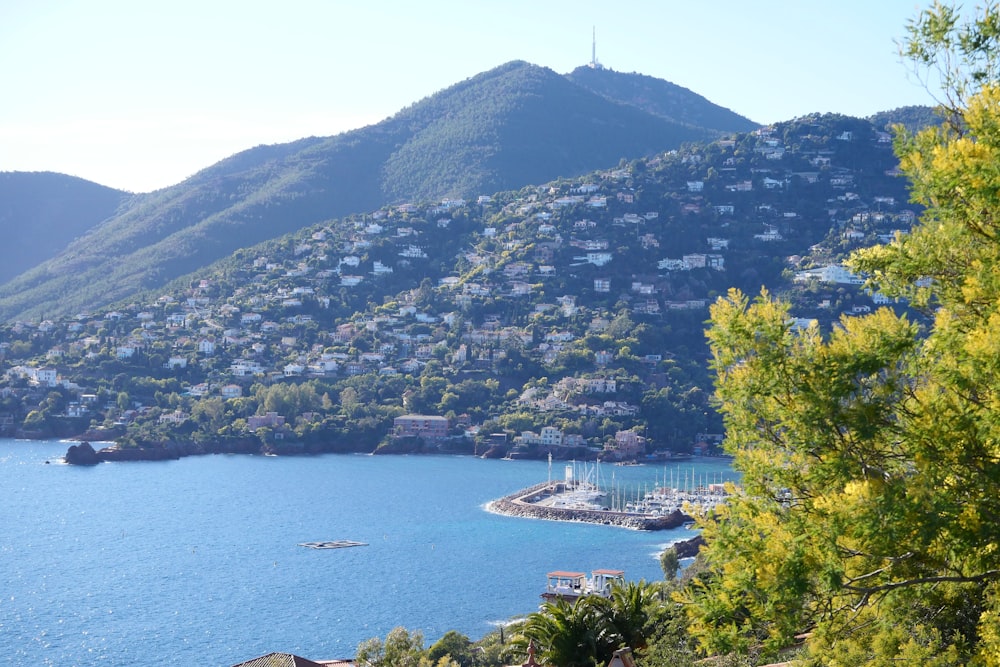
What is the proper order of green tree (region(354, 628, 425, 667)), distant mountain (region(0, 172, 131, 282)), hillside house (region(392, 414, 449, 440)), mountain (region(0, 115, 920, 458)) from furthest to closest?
distant mountain (region(0, 172, 131, 282)) < mountain (region(0, 115, 920, 458)) < hillside house (region(392, 414, 449, 440)) < green tree (region(354, 628, 425, 667))

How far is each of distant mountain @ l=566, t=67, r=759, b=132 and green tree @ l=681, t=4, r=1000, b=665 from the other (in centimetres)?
12728

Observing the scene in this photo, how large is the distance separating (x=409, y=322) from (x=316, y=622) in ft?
154

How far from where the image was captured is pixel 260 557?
3259 cm

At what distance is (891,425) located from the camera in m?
4.15

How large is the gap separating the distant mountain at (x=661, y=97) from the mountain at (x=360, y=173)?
6.94m

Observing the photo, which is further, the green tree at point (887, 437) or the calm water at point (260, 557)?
the calm water at point (260, 557)

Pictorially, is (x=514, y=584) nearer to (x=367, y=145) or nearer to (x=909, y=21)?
(x=909, y=21)

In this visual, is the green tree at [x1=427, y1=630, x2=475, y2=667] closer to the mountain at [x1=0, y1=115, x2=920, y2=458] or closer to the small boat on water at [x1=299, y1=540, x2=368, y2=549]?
the small boat on water at [x1=299, y1=540, x2=368, y2=549]

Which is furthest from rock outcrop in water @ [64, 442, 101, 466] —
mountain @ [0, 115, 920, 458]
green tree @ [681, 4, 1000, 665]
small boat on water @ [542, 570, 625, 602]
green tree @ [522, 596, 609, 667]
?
green tree @ [681, 4, 1000, 665]

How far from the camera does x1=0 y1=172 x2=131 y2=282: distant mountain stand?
353ft

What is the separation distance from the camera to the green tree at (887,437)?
12.8ft

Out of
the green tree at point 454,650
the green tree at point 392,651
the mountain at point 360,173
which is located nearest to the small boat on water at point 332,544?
the green tree at point 454,650

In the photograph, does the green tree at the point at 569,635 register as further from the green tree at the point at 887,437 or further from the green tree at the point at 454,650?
the green tree at the point at 454,650

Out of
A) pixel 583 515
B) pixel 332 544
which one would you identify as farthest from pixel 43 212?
pixel 332 544
